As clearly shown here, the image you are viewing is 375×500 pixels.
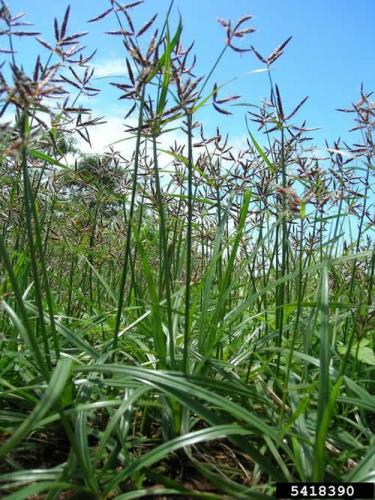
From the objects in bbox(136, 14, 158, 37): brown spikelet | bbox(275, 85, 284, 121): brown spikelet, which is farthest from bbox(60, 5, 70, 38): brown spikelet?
bbox(275, 85, 284, 121): brown spikelet

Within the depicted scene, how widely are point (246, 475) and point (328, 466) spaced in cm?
26

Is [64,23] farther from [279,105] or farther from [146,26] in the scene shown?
[279,105]

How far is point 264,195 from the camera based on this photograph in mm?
2482

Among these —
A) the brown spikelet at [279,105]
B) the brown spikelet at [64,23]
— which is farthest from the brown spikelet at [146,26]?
the brown spikelet at [279,105]

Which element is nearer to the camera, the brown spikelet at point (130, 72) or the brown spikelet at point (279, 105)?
the brown spikelet at point (130, 72)

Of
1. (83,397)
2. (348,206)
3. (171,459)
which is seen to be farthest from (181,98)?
(348,206)

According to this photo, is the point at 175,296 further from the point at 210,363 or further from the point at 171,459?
the point at 171,459

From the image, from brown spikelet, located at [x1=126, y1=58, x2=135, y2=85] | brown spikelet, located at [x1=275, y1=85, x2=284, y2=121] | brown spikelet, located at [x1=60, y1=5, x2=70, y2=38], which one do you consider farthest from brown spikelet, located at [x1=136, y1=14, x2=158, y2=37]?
brown spikelet, located at [x1=275, y1=85, x2=284, y2=121]

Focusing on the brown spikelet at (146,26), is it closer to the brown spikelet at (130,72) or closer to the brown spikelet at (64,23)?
the brown spikelet at (130,72)

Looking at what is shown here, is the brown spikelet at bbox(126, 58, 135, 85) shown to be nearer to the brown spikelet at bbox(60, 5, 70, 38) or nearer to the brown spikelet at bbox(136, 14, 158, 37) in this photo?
the brown spikelet at bbox(136, 14, 158, 37)

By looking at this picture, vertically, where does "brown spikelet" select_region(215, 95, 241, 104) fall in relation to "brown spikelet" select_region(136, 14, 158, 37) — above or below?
below

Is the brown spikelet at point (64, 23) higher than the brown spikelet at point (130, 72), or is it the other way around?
the brown spikelet at point (64, 23)

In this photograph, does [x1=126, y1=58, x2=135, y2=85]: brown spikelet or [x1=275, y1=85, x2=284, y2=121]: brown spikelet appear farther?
[x1=275, y1=85, x2=284, y2=121]: brown spikelet

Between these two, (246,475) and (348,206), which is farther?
(348,206)
